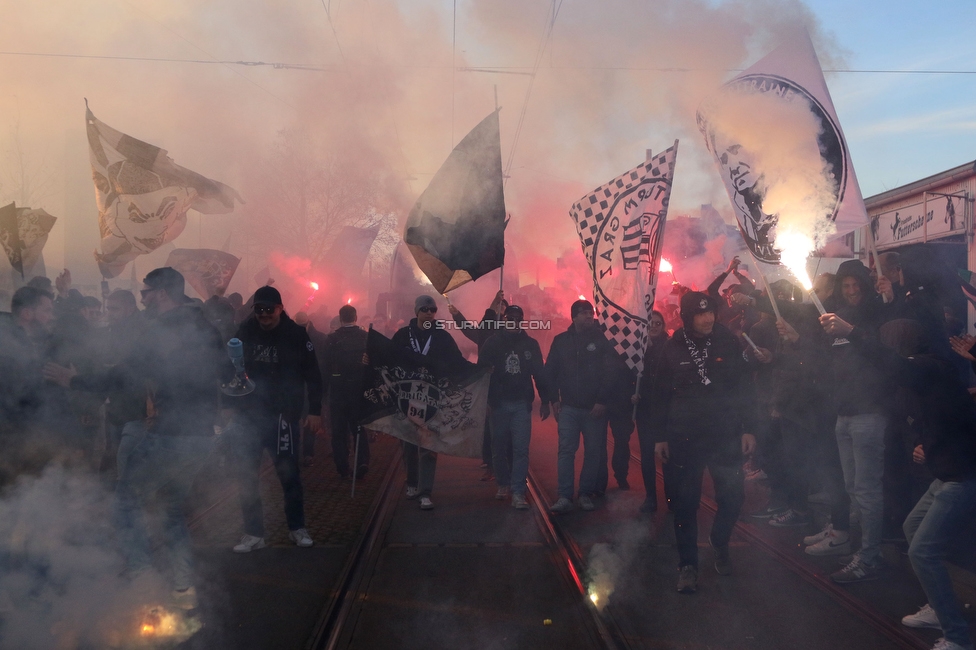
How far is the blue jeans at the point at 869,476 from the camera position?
4.44 m

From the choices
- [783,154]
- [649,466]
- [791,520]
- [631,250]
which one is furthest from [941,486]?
[631,250]

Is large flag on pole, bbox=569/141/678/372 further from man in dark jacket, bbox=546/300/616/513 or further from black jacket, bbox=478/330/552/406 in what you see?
black jacket, bbox=478/330/552/406

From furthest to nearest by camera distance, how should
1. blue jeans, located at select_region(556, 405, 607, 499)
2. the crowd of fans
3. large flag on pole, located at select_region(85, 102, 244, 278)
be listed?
large flag on pole, located at select_region(85, 102, 244, 278) → blue jeans, located at select_region(556, 405, 607, 499) → the crowd of fans

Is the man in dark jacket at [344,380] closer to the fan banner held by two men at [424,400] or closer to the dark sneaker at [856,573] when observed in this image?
the fan banner held by two men at [424,400]

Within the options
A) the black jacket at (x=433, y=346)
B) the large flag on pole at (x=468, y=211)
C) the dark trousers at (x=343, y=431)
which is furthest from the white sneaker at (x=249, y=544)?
the large flag on pole at (x=468, y=211)

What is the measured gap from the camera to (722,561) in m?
4.48

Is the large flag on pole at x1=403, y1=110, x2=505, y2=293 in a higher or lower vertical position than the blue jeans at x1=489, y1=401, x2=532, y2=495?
higher

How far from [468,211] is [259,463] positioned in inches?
106

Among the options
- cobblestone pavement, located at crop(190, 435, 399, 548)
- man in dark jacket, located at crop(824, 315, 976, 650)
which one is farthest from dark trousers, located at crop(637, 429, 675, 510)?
cobblestone pavement, located at crop(190, 435, 399, 548)

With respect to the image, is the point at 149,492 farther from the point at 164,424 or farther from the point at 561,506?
the point at 561,506

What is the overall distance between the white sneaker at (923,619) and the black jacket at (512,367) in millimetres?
3516

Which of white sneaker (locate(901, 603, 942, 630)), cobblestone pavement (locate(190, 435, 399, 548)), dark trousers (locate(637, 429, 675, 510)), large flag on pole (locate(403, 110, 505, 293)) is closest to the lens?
white sneaker (locate(901, 603, 942, 630))

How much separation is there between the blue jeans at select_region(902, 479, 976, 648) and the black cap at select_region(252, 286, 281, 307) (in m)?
4.19

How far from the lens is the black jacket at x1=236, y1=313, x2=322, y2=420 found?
16.6ft
